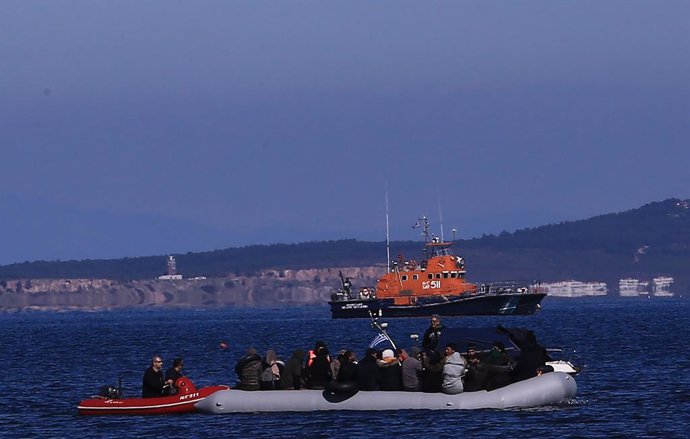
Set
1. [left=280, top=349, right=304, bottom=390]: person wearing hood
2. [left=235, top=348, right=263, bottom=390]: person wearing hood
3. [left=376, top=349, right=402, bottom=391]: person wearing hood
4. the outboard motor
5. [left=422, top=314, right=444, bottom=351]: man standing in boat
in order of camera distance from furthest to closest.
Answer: [left=422, top=314, right=444, bottom=351]: man standing in boat, the outboard motor, [left=235, top=348, right=263, bottom=390]: person wearing hood, [left=280, top=349, right=304, bottom=390]: person wearing hood, [left=376, top=349, right=402, bottom=391]: person wearing hood

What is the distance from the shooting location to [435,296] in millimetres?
135125

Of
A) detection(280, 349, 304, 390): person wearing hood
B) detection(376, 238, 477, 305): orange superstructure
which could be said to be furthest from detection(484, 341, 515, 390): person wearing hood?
detection(376, 238, 477, 305): orange superstructure

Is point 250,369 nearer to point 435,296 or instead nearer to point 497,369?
point 497,369

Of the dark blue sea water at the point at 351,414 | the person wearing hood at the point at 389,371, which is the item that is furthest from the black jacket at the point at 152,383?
the person wearing hood at the point at 389,371

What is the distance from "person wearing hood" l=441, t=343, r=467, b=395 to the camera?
4066 centimetres

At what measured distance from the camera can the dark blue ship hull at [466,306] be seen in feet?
438

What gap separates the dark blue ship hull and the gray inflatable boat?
88.6m

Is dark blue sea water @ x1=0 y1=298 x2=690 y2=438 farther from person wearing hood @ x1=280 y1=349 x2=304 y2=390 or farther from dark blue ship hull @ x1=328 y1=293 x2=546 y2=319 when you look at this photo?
dark blue ship hull @ x1=328 y1=293 x2=546 y2=319

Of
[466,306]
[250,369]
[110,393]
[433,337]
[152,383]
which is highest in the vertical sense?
[466,306]

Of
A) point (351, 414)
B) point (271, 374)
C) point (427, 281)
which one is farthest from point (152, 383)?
point (427, 281)

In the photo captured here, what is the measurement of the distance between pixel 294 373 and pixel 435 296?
93337 mm

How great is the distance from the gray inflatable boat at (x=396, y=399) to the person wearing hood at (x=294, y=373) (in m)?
0.35

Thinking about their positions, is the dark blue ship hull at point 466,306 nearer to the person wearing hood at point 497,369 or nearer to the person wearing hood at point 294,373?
the person wearing hood at point 294,373

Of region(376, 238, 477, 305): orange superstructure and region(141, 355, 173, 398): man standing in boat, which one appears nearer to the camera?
region(141, 355, 173, 398): man standing in boat
